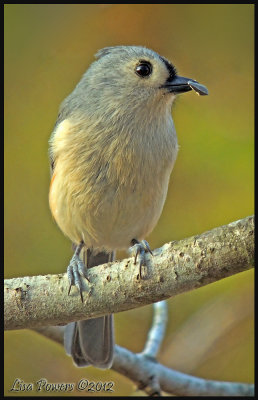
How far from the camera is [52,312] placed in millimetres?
2438

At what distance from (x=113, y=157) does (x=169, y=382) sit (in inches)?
50.8

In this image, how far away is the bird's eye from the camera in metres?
3.17

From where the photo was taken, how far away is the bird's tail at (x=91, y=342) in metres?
3.21

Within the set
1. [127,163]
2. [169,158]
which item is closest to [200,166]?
[169,158]

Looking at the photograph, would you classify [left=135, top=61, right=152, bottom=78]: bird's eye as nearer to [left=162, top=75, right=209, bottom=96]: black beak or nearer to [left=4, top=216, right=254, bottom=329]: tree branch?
[left=162, top=75, right=209, bottom=96]: black beak

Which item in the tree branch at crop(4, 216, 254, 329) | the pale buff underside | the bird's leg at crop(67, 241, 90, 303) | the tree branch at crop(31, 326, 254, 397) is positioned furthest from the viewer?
the tree branch at crop(31, 326, 254, 397)

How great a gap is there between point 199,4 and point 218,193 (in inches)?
52.1

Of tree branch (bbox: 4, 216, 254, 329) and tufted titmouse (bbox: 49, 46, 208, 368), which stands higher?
tufted titmouse (bbox: 49, 46, 208, 368)

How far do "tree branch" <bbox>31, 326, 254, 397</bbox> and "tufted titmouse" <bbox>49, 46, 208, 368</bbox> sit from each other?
0.17 meters

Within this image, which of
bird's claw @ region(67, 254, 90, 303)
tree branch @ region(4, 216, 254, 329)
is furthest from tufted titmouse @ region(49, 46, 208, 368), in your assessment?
tree branch @ region(4, 216, 254, 329)

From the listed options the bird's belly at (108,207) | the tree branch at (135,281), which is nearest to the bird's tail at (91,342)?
the bird's belly at (108,207)

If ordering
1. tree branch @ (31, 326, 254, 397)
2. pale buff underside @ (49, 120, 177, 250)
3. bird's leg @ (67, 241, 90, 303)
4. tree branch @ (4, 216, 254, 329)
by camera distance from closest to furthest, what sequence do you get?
tree branch @ (4, 216, 254, 329) → bird's leg @ (67, 241, 90, 303) → pale buff underside @ (49, 120, 177, 250) → tree branch @ (31, 326, 254, 397)

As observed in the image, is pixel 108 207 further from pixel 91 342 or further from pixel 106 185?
pixel 91 342
